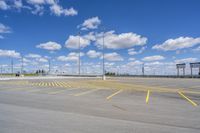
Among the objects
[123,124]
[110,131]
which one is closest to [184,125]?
[123,124]

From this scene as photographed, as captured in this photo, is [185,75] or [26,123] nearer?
[26,123]

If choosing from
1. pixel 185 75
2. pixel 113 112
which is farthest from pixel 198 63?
pixel 113 112

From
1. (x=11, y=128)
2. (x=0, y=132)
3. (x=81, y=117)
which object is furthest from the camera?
(x=81, y=117)

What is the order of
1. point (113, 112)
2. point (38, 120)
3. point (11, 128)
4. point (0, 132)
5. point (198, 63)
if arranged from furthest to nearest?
point (198, 63) → point (113, 112) → point (38, 120) → point (11, 128) → point (0, 132)

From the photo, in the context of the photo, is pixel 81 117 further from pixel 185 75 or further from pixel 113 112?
pixel 185 75

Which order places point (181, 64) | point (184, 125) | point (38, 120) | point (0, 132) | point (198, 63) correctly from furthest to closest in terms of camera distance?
point (181, 64), point (198, 63), point (38, 120), point (184, 125), point (0, 132)

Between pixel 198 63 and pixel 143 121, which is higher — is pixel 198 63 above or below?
above

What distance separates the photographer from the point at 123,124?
6836 millimetres

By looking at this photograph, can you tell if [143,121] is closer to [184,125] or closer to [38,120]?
[184,125]

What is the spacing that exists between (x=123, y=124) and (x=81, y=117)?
1784 mm

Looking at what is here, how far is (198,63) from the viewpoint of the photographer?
219 ft

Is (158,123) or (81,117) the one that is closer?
(158,123)

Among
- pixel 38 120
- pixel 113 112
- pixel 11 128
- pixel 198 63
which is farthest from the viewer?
pixel 198 63

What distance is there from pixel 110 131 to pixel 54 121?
216 cm
